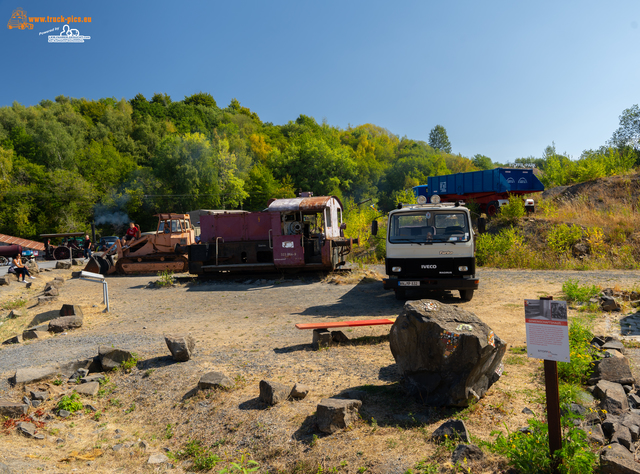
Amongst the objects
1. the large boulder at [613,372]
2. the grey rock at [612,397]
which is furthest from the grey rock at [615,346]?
the grey rock at [612,397]

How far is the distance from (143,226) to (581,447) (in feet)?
188

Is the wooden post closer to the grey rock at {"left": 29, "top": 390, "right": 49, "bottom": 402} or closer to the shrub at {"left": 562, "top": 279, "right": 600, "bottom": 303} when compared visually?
the grey rock at {"left": 29, "top": 390, "right": 49, "bottom": 402}

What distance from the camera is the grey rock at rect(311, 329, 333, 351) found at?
272 inches

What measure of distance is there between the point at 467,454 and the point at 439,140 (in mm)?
120636

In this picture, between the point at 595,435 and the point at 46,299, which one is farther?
the point at 46,299

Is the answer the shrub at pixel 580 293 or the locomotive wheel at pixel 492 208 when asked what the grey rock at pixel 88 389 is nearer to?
the shrub at pixel 580 293

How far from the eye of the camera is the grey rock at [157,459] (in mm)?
4121

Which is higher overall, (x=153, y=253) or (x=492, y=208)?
(x=492, y=208)

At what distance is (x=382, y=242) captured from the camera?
2192cm

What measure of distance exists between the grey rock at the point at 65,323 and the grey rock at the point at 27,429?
4915 millimetres

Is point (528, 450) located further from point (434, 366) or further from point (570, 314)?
point (570, 314)

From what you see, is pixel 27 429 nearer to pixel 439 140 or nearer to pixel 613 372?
pixel 613 372

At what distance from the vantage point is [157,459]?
4.17 meters

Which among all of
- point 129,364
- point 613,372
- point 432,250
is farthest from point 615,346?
point 129,364
